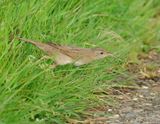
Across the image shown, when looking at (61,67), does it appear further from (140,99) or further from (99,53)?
(140,99)

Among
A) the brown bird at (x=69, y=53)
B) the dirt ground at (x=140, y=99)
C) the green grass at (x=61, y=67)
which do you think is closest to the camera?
the green grass at (x=61, y=67)

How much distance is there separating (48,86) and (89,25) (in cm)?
110

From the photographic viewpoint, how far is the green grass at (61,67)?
378cm

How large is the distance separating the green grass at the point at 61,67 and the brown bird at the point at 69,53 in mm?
87

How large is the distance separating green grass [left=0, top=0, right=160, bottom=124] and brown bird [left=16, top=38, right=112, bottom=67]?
0.09 meters

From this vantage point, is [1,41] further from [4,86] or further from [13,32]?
[4,86]

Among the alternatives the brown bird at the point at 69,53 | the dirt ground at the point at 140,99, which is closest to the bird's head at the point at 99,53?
the brown bird at the point at 69,53

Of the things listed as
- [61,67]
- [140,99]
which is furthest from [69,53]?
[140,99]

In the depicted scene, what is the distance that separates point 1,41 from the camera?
13.0 ft

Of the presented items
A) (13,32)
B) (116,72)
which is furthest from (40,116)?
(116,72)

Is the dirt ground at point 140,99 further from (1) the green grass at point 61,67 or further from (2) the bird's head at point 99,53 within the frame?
(2) the bird's head at point 99,53

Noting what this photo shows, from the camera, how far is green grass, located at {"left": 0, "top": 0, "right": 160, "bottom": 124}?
378 cm

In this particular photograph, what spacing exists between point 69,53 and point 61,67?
194mm

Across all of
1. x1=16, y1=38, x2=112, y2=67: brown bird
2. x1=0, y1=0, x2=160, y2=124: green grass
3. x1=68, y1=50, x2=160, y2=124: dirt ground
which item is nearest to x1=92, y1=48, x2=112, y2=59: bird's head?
x1=16, y1=38, x2=112, y2=67: brown bird
